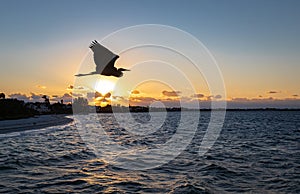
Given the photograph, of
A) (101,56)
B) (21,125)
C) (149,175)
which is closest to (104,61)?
(101,56)

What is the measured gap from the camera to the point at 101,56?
13.7m

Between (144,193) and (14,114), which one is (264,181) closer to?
(144,193)

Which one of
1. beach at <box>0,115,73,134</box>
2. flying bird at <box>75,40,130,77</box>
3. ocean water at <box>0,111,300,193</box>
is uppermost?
flying bird at <box>75,40,130,77</box>

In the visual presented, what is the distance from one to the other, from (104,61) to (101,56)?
414 millimetres

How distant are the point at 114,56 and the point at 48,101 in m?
180

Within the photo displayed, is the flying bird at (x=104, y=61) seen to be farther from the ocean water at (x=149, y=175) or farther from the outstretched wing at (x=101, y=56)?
the ocean water at (x=149, y=175)

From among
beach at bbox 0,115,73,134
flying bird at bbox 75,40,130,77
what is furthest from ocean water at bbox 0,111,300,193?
beach at bbox 0,115,73,134

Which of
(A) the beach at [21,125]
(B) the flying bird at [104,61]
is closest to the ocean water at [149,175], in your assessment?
(B) the flying bird at [104,61]

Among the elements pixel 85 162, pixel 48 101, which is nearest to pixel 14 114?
pixel 85 162

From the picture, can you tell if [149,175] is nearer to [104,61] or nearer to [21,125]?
[104,61]

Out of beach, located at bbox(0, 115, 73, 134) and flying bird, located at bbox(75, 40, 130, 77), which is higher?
flying bird, located at bbox(75, 40, 130, 77)

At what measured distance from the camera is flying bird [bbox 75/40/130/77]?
13.0 metres

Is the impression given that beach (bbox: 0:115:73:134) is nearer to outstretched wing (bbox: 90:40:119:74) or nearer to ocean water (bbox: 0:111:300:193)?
ocean water (bbox: 0:111:300:193)

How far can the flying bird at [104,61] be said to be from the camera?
1299 centimetres
